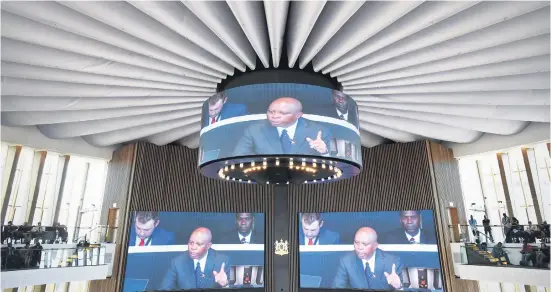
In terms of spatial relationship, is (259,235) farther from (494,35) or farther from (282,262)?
(494,35)

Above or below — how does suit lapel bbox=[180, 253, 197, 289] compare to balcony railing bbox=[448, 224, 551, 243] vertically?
below

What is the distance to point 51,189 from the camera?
14812 mm

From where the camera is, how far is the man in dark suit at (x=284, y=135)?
276 inches

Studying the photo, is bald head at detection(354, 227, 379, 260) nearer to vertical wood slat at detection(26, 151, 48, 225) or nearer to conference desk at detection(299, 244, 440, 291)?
conference desk at detection(299, 244, 440, 291)

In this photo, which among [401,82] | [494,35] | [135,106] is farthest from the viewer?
[135,106]

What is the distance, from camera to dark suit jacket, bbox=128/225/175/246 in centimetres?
1175

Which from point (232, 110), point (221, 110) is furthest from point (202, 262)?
point (232, 110)

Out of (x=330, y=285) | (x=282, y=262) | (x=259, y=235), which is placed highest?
(x=259, y=235)

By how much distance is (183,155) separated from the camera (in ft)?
44.2

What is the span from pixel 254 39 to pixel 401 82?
3756mm

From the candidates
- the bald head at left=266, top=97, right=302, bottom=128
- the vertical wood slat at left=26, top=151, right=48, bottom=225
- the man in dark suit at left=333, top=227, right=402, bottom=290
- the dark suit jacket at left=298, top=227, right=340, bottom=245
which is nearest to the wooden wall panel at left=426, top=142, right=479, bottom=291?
the man in dark suit at left=333, top=227, right=402, bottom=290

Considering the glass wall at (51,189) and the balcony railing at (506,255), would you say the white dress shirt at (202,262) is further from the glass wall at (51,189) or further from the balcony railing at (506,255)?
the balcony railing at (506,255)

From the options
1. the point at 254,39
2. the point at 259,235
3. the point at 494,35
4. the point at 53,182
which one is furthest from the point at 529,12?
the point at 53,182

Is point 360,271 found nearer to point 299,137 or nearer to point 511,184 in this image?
point 299,137
